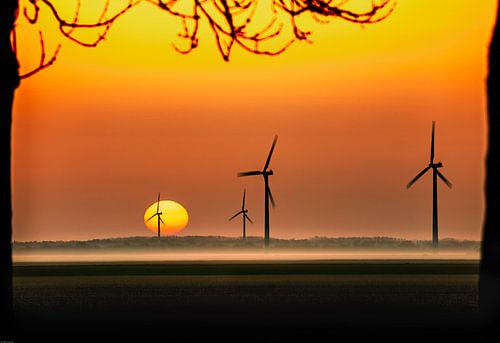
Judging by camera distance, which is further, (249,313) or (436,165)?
(436,165)

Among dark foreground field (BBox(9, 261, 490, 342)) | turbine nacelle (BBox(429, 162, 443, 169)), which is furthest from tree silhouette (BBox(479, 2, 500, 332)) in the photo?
turbine nacelle (BBox(429, 162, 443, 169))

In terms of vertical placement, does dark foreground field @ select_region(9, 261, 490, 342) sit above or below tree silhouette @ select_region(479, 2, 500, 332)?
below

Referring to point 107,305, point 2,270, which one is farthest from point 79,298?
point 2,270

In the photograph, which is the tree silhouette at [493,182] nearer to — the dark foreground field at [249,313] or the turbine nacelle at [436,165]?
the dark foreground field at [249,313]

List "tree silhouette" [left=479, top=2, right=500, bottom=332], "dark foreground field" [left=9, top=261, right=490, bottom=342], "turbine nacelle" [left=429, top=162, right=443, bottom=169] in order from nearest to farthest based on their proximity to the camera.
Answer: "tree silhouette" [left=479, top=2, right=500, bottom=332], "dark foreground field" [left=9, top=261, right=490, bottom=342], "turbine nacelle" [left=429, top=162, right=443, bottom=169]

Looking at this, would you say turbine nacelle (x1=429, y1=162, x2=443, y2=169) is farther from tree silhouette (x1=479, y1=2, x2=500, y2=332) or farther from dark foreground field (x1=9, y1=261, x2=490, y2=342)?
tree silhouette (x1=479, y1=2, x2=500, y2=332)

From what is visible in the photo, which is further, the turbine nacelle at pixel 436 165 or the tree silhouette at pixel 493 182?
the turbine nacelle at pixel 436 165

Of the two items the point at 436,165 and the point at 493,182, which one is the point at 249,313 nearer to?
the point at 493,182

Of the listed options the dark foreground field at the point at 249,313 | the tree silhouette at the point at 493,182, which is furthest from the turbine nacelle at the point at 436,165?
the tree silhouette at the point at 493,182

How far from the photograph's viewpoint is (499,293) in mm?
31938

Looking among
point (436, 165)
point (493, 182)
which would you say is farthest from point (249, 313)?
point (436, 165)

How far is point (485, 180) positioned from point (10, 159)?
37.9ft

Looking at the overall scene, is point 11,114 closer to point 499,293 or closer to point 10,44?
point 10,44

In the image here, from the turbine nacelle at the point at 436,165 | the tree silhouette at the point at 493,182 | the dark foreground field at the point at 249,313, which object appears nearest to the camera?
the tree silhouette at the point at 493,182
